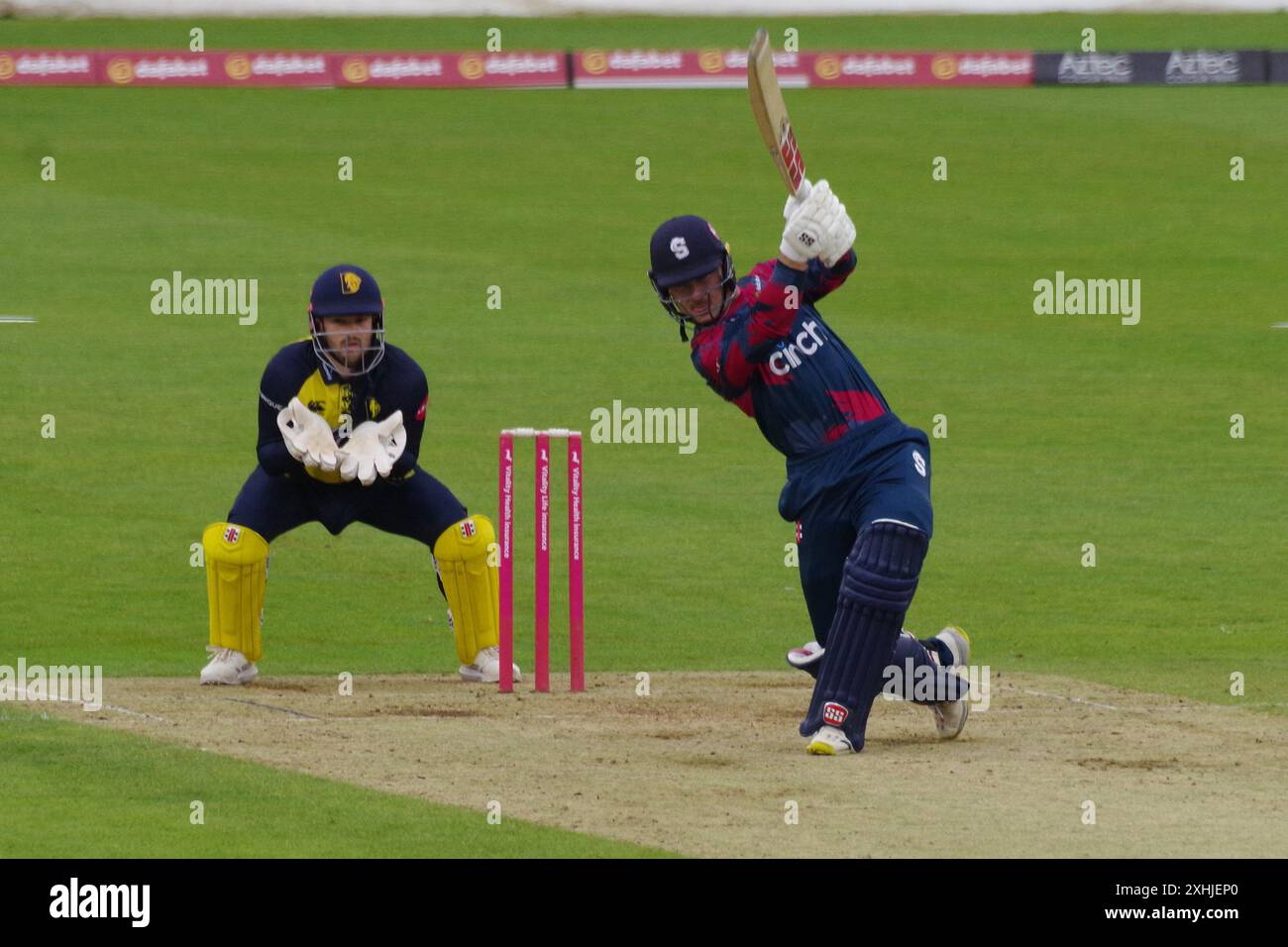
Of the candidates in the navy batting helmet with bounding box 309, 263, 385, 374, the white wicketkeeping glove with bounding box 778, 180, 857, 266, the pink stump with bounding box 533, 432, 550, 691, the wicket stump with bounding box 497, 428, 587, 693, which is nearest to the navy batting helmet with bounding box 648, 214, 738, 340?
the white wicketkeeping glove with bounding box 778, 180, 857, 266

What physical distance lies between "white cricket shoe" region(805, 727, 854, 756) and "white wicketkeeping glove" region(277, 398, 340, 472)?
9.26 ft

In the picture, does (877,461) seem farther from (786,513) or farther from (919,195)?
(919,195)

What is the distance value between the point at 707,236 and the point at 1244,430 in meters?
11.4

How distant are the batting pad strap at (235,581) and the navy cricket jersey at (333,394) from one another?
0.36 metres

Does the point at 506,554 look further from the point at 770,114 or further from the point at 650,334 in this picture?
the point at 650,334

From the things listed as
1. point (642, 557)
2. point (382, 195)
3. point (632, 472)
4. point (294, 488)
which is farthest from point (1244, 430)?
point (382, 195)

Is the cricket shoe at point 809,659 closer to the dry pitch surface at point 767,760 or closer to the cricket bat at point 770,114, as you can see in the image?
the dry pitch surface at point 767,760

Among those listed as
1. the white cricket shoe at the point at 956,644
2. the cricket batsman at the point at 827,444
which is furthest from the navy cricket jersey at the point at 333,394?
the white cricket shoe at the point at 956,644

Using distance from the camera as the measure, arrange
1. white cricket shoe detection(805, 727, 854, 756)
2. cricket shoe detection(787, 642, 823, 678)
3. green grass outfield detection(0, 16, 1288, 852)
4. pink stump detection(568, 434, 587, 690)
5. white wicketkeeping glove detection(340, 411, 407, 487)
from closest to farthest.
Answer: white cricket shoe detection(805, 727, 854, 756) → cricket shoe detection(787, 642, 823, 678) → white wicketkeeping glove detection(340, 411, 407, 487) → pink stump detection(568, 434, 587, 690) → green grass outfield detection(0, 16, 1288, 852)

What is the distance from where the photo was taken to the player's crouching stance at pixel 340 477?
11.2m

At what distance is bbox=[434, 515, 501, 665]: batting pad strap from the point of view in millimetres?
11516

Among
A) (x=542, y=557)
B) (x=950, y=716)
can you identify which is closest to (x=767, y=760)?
(x=950, y=716)

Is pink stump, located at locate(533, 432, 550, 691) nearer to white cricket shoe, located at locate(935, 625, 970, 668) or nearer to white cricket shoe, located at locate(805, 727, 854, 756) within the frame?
white cricket shoe, located at locate(935, 625, 970, 668)

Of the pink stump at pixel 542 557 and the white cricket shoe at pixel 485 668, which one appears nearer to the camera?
the pink stump at pixel 542 557
